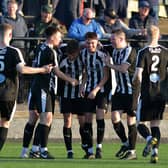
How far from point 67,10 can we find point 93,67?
5852 mm

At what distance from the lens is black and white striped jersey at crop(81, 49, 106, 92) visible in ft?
56.5

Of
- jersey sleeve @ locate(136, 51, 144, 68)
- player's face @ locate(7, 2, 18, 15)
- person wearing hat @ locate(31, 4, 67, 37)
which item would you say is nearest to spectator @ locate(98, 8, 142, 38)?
person wearing hat @ locate(31, 4, 67, 37)

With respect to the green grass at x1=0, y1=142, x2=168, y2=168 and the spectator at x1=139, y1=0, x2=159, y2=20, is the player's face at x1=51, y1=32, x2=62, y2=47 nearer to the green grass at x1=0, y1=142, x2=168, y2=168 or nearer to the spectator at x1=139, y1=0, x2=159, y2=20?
the green grass at x1=0, y1=142, x2=168, y2=168

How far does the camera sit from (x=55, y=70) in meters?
16.6

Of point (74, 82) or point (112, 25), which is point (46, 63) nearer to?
point (74, 82)

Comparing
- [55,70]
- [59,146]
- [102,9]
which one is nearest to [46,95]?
[55,70]

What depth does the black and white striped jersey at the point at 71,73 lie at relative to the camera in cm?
1717

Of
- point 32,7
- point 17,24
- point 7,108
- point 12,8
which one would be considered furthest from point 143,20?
point 7,108

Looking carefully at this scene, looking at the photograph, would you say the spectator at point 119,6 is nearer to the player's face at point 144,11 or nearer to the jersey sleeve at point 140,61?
the player's face at point 144,11

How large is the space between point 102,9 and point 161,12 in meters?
3.35

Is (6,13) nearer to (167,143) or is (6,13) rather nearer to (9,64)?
(167,143)

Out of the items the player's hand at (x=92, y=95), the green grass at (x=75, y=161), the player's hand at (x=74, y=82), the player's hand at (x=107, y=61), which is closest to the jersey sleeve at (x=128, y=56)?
the player's hand at (x=107, y=61)

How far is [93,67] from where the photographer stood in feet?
56.9

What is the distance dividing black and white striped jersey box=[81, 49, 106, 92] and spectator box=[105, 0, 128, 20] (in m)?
6.37
